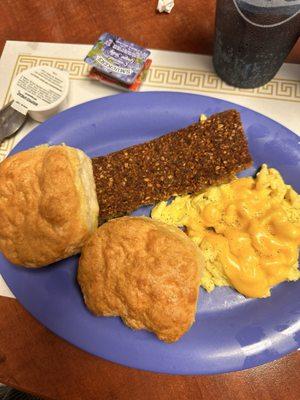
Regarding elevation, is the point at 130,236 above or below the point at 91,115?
below

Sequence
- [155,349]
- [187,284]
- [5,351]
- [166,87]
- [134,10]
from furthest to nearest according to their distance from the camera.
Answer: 1. [134,10]
2. [166,87]
3. [5,351]
4. [155,349]
5. [187,284]

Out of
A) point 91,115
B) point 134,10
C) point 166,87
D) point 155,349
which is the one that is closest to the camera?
point 155,349

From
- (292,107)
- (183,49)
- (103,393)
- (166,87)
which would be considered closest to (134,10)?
(183,49)

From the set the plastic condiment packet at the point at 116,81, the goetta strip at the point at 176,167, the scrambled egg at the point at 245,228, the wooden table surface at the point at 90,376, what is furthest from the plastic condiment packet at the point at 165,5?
the wooden table surface at the point at 90,376

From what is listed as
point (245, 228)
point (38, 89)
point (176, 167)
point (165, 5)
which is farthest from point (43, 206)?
point (165, 5)

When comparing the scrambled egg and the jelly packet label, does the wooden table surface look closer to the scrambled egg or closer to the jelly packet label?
the scrambled egg

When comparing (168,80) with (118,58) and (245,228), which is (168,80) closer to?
(118,58)

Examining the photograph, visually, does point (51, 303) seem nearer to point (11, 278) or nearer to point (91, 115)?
point (11, 278)
